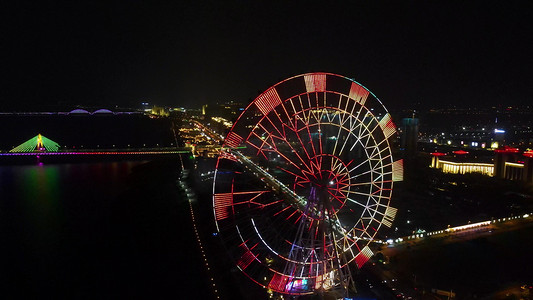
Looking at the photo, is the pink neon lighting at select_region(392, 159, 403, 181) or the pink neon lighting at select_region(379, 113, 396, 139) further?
the pink neon lighting at select_region(392, 159, 403, 181)

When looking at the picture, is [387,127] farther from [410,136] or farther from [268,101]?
[410,136]

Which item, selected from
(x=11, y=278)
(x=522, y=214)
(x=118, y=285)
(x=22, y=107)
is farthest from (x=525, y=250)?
(x=22, y=107)

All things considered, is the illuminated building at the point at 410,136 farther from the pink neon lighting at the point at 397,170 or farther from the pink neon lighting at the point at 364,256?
the pink neon lighting at the point at 364,256

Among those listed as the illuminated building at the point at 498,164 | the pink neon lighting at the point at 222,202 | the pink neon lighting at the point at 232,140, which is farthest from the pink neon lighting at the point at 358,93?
the illuminated building at the point at 498,164

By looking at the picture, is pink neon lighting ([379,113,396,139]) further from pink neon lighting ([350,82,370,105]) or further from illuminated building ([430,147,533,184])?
illuminated building ([430,147,533,184])

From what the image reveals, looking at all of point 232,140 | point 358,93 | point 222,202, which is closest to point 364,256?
point 222,202

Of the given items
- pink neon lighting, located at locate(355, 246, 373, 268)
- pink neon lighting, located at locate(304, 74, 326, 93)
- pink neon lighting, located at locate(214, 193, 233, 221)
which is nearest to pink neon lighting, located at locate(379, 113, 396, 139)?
pink neon lighting, located at locate(304, 74, 326, 93)
